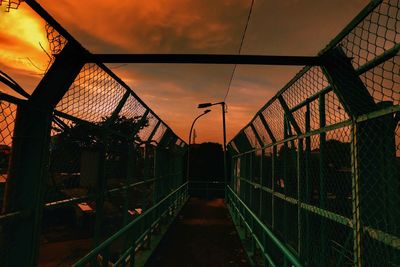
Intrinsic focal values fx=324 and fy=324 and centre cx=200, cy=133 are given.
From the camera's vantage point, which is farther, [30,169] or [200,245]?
[200,245]

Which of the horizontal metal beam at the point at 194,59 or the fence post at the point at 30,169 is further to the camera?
the horizontal metal beam at the point at 194,59

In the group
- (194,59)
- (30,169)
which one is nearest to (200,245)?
(194,59)

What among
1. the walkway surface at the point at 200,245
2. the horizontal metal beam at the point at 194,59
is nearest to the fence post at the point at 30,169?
the horizontal metal beam at the point at 194,59

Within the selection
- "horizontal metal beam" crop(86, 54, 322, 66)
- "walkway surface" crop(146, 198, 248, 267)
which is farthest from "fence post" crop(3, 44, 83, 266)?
"walkway surface" crop(146, 198, 248, 267)

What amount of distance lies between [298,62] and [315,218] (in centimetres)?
189

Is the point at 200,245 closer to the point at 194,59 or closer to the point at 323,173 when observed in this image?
the point at 323,173

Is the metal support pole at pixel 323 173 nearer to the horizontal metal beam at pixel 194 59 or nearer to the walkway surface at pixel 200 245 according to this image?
the horizontal metal beam at pixel 194 59

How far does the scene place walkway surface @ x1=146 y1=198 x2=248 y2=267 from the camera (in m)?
6.46

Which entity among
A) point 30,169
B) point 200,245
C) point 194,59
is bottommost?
point 200,245

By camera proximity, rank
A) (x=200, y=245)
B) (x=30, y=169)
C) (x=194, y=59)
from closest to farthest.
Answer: (x=30, y=169) → (x=194, y=59) → (x=200, y=245)

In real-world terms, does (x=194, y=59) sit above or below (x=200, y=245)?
above

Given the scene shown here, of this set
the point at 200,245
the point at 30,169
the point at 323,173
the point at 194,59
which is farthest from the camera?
the point at 200,245

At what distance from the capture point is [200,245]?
7.72 m

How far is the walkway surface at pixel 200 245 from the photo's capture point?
21.2 feet
